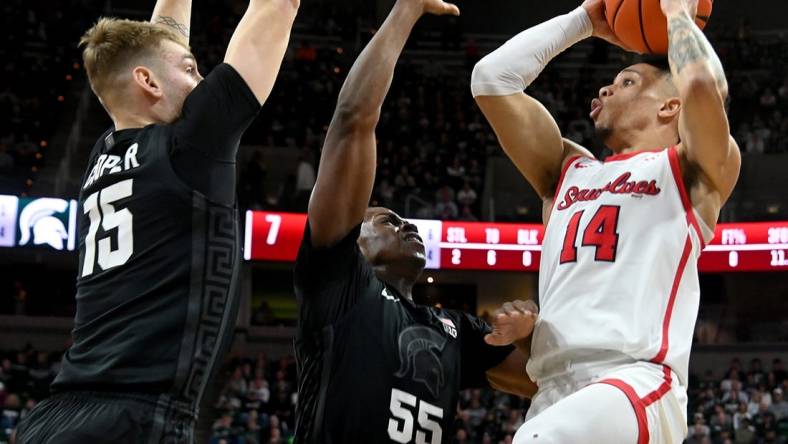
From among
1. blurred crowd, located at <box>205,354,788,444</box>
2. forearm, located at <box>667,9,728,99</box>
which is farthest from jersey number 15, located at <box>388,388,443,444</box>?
blurred crowd, located at <box>205,354,788,444</box>

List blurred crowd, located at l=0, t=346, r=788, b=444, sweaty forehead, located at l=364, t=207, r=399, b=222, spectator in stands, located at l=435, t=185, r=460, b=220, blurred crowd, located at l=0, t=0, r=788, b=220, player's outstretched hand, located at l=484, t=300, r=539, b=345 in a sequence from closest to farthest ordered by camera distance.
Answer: player's outstretched hand, located at l=484, t=300, r=539, b=345, sweaty forehead, located at l=364, t=207, r=399, b=222, blurred crowd, located at l=0, t=346, r=788, b=444, spectator in stands, located at l=435, t=185, r=460, b=220, blurred crowd, located at l=0, t=0, r=788, b=220

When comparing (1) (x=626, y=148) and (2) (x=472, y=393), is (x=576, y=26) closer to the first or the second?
(1) (x=626, y=148)

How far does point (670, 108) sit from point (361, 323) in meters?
1.39

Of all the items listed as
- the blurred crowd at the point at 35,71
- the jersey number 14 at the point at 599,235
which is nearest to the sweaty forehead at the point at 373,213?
the jersey number 14 at the point at 599,235

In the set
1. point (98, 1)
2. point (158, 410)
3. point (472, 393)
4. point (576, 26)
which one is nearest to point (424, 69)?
point (98, 1)

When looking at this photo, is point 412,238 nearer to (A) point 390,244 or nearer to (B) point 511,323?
(A) point 390,244

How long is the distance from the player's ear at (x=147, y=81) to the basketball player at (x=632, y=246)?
53.4 inches

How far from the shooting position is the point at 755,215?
19.4 meters

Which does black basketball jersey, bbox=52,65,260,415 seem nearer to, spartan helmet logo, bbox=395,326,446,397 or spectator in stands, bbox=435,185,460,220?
spartan helmet logo, bbox=395,326,446,397

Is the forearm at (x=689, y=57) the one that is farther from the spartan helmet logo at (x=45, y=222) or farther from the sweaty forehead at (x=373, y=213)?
the spartan helmet logo at (x=45, y=222)

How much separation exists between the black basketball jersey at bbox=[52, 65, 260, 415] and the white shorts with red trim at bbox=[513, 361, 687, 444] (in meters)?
1.02

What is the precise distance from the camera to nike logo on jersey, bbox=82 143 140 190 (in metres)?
3.03

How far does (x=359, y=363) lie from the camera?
3.79 m

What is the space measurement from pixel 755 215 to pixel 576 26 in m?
16.3
